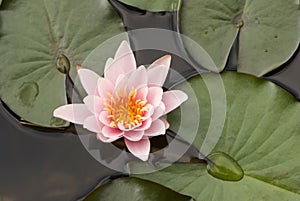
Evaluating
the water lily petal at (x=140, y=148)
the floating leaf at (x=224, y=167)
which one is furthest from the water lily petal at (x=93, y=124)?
the floating leaf at (x=224, y=167)

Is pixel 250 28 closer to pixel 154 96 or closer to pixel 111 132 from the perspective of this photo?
pixel 154 96

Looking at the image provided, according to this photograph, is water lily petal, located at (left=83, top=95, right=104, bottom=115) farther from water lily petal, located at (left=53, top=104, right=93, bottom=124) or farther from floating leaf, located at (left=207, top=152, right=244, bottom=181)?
floating leaf, located at (left=207, top=152, right=244, bottom=181)

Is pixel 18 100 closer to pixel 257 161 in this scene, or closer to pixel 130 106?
pixel 130 106

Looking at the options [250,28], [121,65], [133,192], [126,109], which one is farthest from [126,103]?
[250,28]

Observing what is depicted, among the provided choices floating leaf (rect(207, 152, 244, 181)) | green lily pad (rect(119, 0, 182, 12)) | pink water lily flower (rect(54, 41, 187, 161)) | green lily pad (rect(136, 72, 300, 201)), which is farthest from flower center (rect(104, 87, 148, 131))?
green lily pad (rect(119, 0, 182, 12))

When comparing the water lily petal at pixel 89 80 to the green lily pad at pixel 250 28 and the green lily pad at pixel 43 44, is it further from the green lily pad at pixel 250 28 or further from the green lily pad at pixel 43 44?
the green lily pad at pixel 250 28

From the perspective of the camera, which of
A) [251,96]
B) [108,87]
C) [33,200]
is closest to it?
[108,87]

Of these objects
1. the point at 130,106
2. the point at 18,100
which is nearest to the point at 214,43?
the point at 130,106
